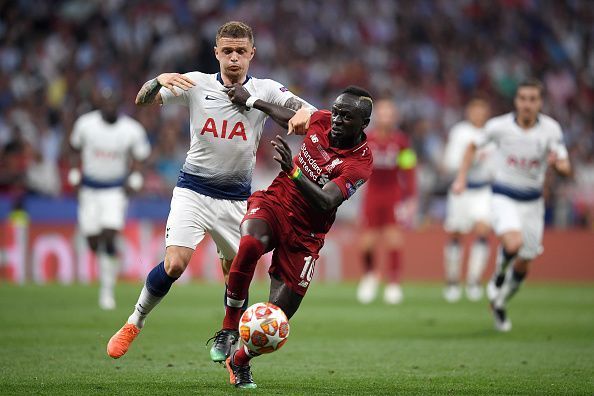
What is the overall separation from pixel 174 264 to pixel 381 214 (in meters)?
9.52

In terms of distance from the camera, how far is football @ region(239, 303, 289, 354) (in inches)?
295

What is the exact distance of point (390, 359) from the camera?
9.99m

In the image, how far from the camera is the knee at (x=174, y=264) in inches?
335

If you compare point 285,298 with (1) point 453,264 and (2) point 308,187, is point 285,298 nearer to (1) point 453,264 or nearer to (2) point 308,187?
(2) point 308,187

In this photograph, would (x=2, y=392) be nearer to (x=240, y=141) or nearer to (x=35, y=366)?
(x=35, y=366)

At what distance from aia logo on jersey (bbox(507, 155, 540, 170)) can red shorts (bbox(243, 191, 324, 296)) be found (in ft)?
18.2

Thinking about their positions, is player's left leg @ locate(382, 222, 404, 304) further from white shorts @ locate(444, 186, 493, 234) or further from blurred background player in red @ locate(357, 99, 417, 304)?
white shorts @ locate(444, 186, 493, 234)

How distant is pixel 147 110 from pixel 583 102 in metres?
12.1

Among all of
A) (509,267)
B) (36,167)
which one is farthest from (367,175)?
Answer: (36,167)

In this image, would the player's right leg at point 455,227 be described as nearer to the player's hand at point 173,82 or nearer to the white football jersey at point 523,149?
the white football jersey at point 523,149

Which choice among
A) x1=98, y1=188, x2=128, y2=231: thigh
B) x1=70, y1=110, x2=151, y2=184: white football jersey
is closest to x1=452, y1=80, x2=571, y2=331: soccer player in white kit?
x1=70, y1=110, x2=151, y2=184: white football jersey

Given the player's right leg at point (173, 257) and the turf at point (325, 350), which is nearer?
the turf at point (325, 350)

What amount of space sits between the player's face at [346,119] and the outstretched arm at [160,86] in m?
1.29

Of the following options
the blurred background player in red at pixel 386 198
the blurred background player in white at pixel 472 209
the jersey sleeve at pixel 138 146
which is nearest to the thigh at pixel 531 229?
the blurred background player in red at pixel 386 198
